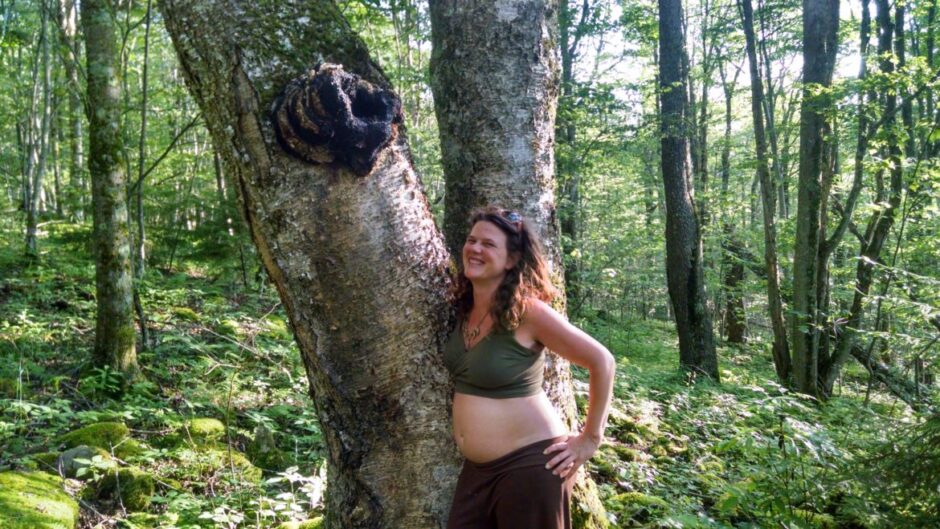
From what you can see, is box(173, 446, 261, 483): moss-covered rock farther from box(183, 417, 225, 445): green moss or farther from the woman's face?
the woman's face

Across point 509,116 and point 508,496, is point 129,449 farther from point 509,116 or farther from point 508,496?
point 509,116

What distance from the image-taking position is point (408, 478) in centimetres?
209

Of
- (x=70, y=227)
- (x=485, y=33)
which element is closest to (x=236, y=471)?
(x=485, y=33)

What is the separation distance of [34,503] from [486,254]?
121 inches

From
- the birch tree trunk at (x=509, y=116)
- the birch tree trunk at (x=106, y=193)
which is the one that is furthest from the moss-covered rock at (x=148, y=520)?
the birch tree trunk at (x=106, y=193)

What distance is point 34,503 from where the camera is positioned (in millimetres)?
3230

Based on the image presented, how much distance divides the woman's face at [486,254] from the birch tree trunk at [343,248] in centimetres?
15

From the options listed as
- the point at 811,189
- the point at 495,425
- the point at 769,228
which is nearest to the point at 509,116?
the point at 495,425

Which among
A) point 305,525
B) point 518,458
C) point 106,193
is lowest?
point 305,525

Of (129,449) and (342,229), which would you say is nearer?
(342,229)

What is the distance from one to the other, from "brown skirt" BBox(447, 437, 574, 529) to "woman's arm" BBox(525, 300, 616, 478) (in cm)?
→ 7

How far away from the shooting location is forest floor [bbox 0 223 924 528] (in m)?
3.57

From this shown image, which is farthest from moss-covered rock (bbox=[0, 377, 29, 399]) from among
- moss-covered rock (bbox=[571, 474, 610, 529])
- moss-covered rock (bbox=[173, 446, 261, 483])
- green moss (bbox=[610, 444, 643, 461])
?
green moss (bbox=[610, 444, 643, 461])

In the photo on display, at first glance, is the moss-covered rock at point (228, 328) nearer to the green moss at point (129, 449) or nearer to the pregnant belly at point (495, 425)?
the green moss at point (129, 449)
